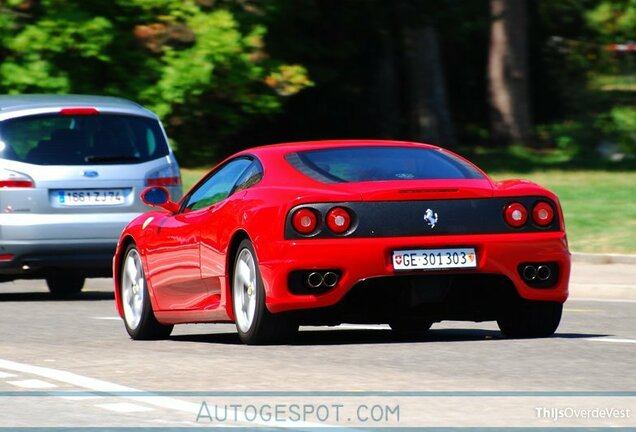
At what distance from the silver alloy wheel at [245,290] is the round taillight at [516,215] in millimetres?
1548

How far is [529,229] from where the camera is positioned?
10539mm

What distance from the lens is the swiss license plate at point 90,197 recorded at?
611 inches

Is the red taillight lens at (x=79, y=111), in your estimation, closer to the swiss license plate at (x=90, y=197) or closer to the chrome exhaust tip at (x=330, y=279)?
the swiss license plate at (x=90, y=197)

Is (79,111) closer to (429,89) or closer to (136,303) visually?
(136,303)

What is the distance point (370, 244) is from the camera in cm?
1016

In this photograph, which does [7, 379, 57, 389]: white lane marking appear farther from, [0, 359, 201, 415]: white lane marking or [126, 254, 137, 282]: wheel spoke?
[126, 254, 137, 282]: wheel spoke

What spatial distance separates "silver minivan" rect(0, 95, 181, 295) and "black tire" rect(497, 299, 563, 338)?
538cm

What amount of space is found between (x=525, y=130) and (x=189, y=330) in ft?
103

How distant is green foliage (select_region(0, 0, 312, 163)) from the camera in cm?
2942

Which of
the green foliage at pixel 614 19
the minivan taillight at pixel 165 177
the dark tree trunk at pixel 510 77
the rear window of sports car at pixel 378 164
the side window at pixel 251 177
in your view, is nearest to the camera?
the rear window of sports car at pixel 378 164

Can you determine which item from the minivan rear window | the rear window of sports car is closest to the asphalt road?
the rear window of sports car

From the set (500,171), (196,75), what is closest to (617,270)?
(196,75)

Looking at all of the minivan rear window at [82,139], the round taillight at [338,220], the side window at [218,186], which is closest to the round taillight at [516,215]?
the round taillight at [338,220]

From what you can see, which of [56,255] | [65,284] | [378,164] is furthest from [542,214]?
[65,284]
